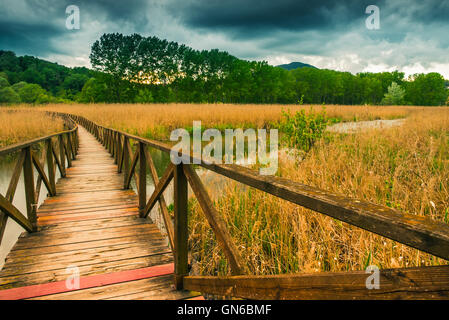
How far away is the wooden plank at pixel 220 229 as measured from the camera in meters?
1.50

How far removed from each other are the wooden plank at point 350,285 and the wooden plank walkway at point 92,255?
44.9 inches

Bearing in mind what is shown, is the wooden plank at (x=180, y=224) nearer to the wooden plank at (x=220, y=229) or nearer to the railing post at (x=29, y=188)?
the wooden plank at (x=220, y=229)

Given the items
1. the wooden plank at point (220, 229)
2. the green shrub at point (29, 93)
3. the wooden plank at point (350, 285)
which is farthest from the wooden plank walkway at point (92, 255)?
the green shrub at point (29, 93)

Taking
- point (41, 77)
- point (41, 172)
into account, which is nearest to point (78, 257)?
point (41, 172)

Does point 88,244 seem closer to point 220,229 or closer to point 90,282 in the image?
point 90,282

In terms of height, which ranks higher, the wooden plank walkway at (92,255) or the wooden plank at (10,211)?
the wooden plank at (10,211)

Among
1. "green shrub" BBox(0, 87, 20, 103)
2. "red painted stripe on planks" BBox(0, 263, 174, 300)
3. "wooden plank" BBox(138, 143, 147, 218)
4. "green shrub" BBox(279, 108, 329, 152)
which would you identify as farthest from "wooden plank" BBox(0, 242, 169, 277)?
"green shrub" BBox(0, 87, 20, 103)

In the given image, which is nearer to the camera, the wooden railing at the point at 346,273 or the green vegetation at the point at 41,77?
the wooden railing at the point at 346,273

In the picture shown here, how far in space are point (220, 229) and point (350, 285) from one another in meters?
0.96

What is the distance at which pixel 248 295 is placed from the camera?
1282 millimetres

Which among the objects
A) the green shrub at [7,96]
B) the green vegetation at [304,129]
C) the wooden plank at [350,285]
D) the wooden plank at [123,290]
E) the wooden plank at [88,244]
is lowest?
the wooden plank at [123,290]

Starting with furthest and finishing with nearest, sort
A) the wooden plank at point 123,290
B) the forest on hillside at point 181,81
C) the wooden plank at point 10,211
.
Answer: the forest on hillside at point 181,81, the wooden plank at point 10,211, the wooden plank at point 123,290
